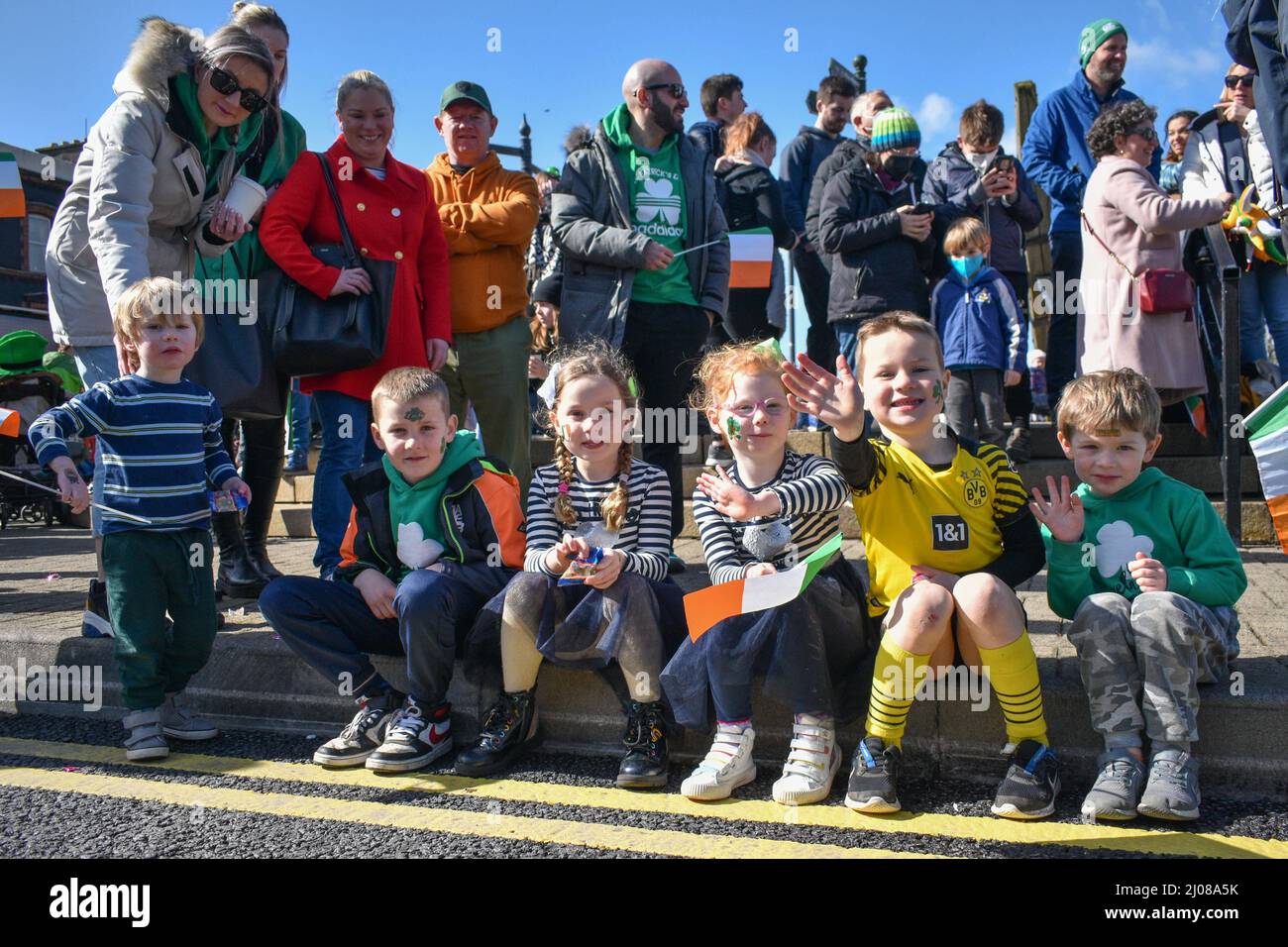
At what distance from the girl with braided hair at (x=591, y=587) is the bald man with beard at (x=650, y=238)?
1362 millimetres

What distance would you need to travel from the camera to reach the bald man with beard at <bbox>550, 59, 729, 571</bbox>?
4883 millimetres

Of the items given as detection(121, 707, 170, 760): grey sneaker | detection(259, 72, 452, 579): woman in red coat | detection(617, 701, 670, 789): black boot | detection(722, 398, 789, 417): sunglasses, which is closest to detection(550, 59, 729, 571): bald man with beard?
detection(259, 72, 452, 579): woman in red coat

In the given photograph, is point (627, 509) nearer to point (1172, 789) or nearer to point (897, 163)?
point (1172, 789)

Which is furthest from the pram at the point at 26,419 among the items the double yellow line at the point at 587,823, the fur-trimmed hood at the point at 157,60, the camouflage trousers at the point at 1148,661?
the camouflage trousers at the point at 1148,661

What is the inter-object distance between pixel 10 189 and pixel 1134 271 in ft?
17.2

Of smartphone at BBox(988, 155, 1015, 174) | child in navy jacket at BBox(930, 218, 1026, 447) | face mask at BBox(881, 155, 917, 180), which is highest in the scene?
smartphone at BBox(988, 155, 1015, 174)

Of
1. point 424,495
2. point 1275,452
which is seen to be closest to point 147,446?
point 424,495

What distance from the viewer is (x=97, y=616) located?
3.98 metres

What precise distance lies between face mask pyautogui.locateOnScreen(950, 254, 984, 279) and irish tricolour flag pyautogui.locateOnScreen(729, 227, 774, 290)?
3.52ft

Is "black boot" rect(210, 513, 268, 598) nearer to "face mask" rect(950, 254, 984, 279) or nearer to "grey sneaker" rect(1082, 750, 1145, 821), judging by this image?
"grey sneaker" rect(1082, 750, 1145, 821)

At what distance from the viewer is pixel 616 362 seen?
370cm

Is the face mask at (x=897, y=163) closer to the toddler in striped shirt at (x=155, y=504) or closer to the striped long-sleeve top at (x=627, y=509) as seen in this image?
the striped long-sleeve top at (x=627, y=509)
